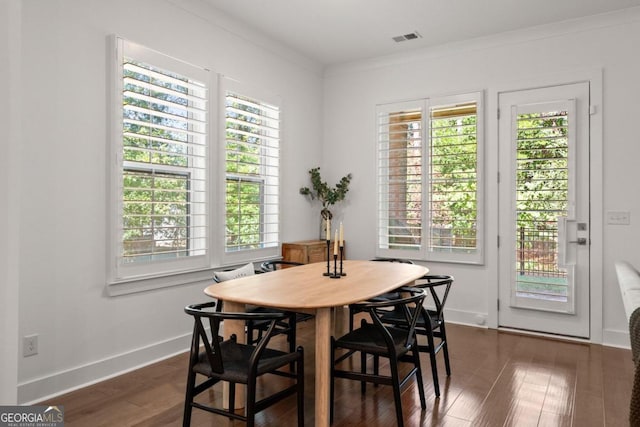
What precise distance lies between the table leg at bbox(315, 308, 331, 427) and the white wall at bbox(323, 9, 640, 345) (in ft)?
9.28

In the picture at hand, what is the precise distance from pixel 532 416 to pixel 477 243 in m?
2.25

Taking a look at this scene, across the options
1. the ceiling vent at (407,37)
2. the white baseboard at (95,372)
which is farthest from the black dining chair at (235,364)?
the ceiling vent at (407,37)

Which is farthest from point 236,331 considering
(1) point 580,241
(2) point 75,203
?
(1) point 580,241

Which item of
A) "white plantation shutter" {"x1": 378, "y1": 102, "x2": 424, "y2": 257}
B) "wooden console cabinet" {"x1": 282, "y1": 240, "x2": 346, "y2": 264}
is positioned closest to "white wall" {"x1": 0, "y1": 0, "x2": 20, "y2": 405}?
"wooden console cabinet" {"x1": 282, "y1": 240, "x2": 346, "y2": 264}

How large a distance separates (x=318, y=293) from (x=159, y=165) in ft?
5.89

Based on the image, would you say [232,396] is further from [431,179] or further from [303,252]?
[431,179]

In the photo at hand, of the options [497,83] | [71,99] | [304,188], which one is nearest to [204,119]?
[71,99]

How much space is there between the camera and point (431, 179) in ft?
15.8

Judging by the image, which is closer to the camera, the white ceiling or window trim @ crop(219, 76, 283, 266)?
the white ceiling

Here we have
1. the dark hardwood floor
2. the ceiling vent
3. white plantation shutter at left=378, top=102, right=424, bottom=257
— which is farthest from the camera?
white plantation shutter at left=378, top=102, right=424, bottom=257

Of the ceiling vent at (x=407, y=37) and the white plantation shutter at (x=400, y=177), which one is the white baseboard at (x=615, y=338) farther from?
the ceiling vent at (x=407, y=37)

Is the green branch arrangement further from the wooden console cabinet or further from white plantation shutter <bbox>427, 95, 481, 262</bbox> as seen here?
white plantation shutter <bbox>427, 95, 481, 262</bbox>

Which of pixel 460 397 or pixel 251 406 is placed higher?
pixel 251 406
